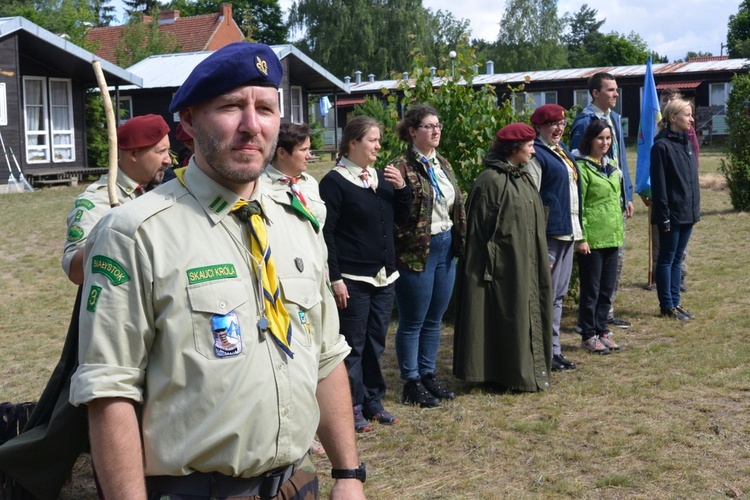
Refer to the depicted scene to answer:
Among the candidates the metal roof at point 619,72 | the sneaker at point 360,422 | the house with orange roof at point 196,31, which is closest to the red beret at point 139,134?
the sneaker at point 360,422

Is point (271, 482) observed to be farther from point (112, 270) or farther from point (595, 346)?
point (595, 346)

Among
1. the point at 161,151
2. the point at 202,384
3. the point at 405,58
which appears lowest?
the point at 202,384

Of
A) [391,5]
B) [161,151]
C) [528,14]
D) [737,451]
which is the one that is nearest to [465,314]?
[737,451]

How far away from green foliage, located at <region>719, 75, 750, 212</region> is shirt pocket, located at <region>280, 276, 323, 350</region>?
14278 millimetres

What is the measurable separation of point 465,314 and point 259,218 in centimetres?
438

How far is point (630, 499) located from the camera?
4.48 meters

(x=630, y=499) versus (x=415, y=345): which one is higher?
(x=415, y=345)

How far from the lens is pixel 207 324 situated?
1.87 metres

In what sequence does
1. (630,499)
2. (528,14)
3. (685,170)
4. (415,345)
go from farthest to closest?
(528,14), (685,170), (415,345), (630,499)

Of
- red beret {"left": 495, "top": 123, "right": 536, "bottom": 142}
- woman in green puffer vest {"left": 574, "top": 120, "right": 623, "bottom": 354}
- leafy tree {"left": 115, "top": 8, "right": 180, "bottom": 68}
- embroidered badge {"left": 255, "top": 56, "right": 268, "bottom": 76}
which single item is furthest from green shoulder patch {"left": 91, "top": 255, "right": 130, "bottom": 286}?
leafy tree {"left": 115, "top": 8, "right": 180, "bottom": 68}

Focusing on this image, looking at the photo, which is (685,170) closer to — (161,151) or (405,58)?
(161,151)

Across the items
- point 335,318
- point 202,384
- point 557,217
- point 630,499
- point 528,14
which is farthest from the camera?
point 528,14

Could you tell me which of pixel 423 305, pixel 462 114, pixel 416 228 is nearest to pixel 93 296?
pixel 416 228

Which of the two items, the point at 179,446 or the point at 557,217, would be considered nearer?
the point at 179,446
